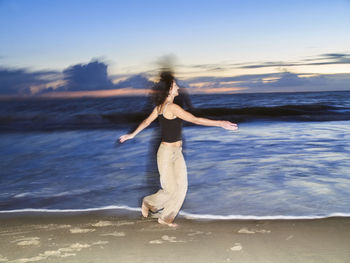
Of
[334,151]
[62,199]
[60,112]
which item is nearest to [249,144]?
[334,151]

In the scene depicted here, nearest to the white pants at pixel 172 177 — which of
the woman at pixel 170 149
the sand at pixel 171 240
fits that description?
the woman at pixel 170 149

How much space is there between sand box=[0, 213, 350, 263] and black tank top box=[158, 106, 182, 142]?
1012mm

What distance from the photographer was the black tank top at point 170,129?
14.0 ft

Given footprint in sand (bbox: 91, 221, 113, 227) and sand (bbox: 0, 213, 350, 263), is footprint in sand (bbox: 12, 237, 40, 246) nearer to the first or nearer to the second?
sand (bbox: 0, 213, 350, 263)

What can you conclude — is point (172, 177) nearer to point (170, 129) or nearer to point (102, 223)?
point (170, 129)

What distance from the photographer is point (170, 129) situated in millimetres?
4262

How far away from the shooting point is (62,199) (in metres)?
5.86

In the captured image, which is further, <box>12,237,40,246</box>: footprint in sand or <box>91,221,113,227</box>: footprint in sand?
<box>91,221,113,227</box>: footprint in sand

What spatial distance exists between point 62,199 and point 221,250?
3166 mm

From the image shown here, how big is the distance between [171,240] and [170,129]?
3.95 feet

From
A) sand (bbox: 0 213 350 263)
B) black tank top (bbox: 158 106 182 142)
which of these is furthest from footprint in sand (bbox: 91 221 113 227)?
black tank top (bbox: 158 106 182 142)

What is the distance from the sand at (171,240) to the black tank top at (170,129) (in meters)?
1.01

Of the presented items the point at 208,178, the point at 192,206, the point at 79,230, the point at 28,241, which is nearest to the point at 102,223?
the point at 79,230

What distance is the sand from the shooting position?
3.42 metres
